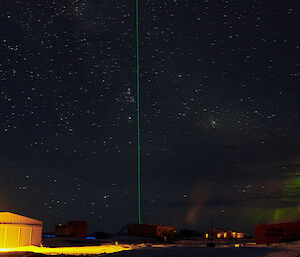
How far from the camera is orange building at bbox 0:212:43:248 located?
3100 cm

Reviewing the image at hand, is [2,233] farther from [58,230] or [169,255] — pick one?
[58,230]

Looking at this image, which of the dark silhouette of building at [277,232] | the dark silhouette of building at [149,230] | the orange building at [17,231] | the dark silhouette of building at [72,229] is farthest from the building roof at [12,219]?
the dark silhouette of building at [149,230]

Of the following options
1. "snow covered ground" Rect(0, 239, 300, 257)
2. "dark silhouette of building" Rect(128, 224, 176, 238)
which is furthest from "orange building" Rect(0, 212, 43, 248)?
"dark silhouette of building" Rect(128, 224, 176, 238)

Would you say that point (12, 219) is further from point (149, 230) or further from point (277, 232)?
point (149, 230)

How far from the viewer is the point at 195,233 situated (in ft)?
297

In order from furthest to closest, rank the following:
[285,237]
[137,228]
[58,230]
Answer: [137,228] < [58,230] < [285,237]

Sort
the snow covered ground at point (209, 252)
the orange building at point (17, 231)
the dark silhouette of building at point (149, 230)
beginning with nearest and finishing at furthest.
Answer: the snow covered ground at point (209, 252), the orange building at point (17, 231), the dark silhouette of building at point (149, 230)

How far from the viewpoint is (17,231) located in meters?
32.2

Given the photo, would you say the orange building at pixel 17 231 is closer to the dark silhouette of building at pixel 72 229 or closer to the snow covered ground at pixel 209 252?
the snow covered ground at pixel 209 252

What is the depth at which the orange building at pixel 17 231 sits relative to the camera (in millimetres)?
31000

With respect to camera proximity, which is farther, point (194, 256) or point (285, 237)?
point (285, 237)

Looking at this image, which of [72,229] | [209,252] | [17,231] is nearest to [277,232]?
[209,252]

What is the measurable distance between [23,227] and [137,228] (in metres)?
40.5

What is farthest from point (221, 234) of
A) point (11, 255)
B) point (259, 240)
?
point (11, 255)
